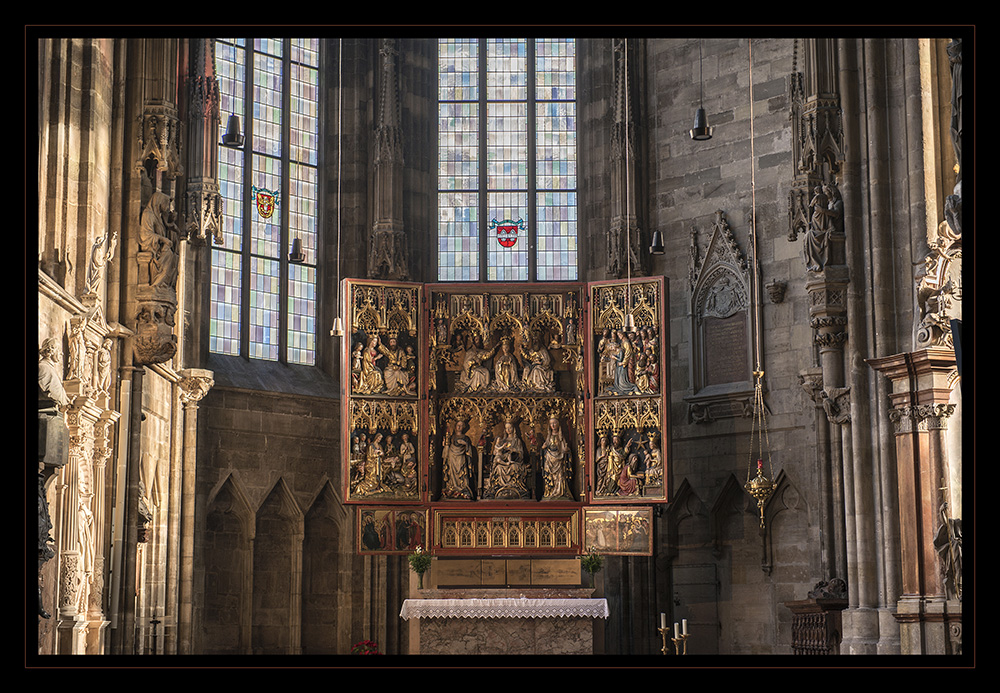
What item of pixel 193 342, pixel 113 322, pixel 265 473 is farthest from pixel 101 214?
pixel 265 473

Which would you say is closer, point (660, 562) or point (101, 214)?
point (101, 214)

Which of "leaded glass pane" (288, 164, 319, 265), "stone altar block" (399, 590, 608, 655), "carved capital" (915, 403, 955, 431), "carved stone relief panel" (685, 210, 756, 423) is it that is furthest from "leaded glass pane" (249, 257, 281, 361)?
"carved capital" (915, 403, 955, 431)

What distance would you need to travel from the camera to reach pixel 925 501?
13562 mm

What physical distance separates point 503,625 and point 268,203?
8.71 m

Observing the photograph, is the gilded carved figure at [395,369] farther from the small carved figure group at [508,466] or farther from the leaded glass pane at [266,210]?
the leaded glass pane at [266,210]

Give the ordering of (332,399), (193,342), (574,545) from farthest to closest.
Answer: (332,399) → (193,342) → (574,545)

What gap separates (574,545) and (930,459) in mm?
5687

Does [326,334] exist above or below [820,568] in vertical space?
above

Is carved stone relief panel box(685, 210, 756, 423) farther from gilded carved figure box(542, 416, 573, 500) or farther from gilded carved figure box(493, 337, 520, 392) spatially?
gilded carved figure box(493, 337, 520, 392)

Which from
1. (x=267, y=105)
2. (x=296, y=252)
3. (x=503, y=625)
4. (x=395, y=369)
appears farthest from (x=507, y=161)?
(x=503, y=625)

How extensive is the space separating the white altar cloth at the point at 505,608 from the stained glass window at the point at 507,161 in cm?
733

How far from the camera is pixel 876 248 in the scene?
48.5ft

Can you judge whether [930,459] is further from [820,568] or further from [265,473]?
[265,473]
